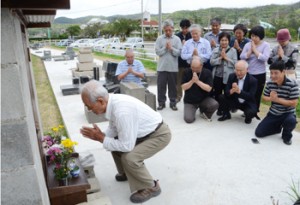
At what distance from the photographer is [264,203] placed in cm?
266

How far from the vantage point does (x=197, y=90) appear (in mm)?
4879

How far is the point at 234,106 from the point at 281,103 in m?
1.01

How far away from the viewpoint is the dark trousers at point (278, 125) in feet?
12.6

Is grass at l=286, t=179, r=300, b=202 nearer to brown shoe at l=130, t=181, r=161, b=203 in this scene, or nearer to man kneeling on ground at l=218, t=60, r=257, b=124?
brown shoe at l=130, t=181, r=161, b=203

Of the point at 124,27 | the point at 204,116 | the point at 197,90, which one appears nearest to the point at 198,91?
the point at 197,90

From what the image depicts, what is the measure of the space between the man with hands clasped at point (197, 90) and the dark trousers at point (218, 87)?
0.33m

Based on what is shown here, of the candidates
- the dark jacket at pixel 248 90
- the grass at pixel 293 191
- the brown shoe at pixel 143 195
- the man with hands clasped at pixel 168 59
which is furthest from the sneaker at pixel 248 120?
the brown shoe at pixel 143 195

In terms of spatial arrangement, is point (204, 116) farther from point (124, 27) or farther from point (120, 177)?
point (124, 27)

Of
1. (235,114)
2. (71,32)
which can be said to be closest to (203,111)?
(235,114)

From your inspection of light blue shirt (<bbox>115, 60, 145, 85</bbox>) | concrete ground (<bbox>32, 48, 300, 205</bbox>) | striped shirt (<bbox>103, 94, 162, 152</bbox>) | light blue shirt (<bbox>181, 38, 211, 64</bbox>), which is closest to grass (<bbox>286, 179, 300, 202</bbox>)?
concrete ground (<bbox>32, 48, 300, 205</bbox>)

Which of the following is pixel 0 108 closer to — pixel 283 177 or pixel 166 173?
pixel 166 173

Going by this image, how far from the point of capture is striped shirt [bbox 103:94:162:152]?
7.84 ft

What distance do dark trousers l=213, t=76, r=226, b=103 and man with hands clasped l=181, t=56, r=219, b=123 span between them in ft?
1.08

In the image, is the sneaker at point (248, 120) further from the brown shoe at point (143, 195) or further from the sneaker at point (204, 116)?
the brown shoe at point (143, 195)
